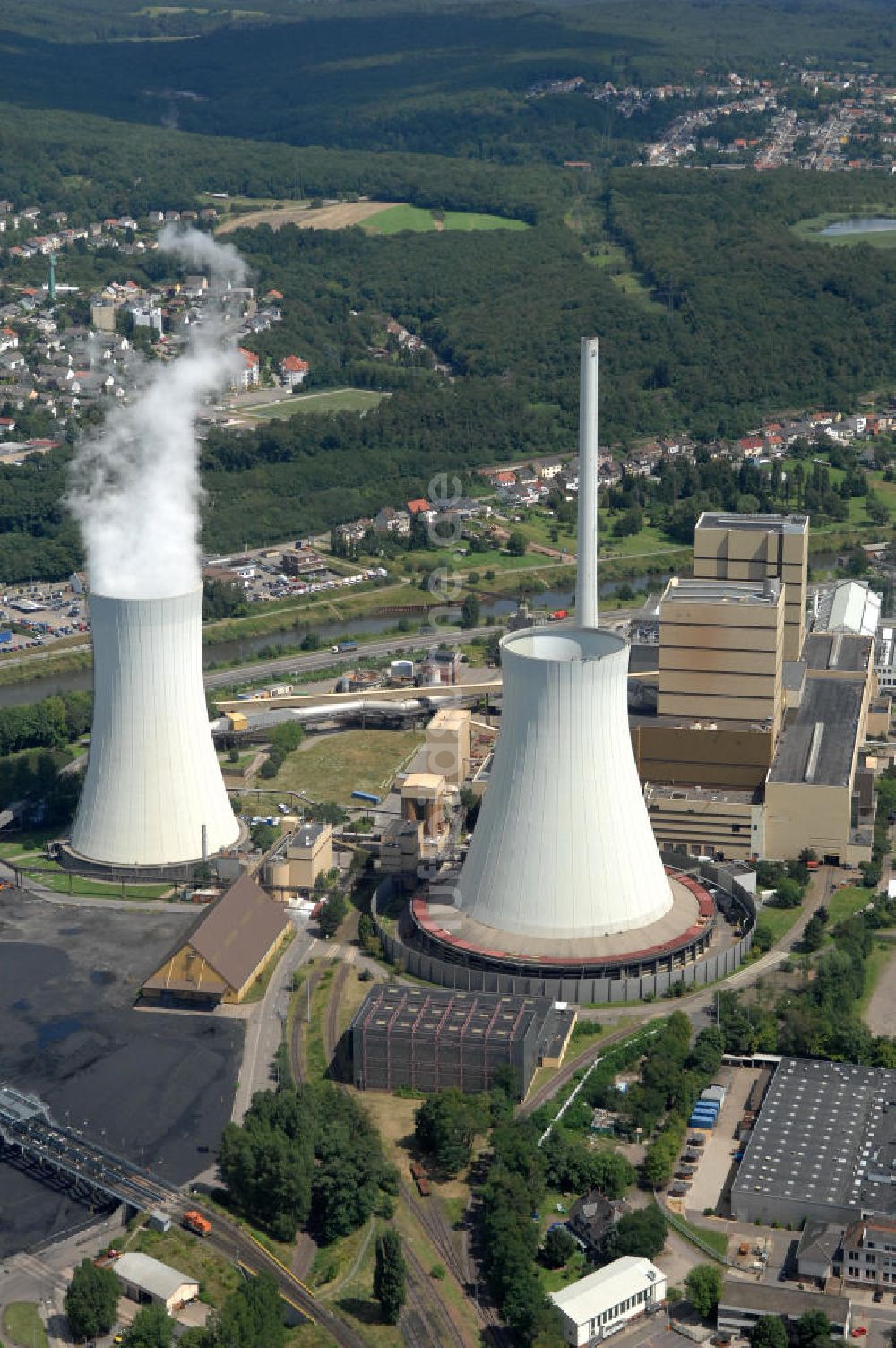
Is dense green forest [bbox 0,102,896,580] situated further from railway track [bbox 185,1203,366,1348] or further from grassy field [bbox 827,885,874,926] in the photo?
railway track [bbox 185,1203,366,1348]

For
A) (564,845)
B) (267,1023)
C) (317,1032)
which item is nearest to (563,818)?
(564,845)

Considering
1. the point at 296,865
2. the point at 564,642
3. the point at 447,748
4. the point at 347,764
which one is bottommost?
the point at 347,764

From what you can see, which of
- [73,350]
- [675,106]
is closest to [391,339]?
[73,350]

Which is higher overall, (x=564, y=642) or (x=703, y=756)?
(x=564, y=642)

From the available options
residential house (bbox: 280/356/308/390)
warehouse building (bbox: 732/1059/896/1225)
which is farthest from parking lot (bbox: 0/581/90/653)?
warehouse building (bbox: 732/1059/896/1225)

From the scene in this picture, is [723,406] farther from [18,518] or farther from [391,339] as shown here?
[18,518]

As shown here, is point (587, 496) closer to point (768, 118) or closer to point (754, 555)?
point (754, 555)
